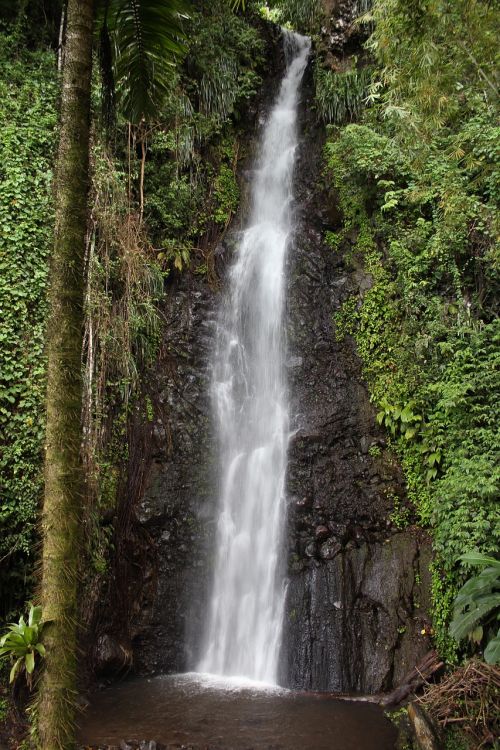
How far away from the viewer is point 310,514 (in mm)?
8234

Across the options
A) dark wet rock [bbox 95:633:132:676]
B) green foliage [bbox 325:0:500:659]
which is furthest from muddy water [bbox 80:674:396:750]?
green foliage [bbox 325:0:500:659]

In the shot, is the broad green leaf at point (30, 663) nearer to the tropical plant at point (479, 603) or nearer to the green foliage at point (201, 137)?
the tropical plant at point (479, 603)

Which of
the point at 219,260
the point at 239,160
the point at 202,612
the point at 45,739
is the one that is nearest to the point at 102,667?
the point at 202,612

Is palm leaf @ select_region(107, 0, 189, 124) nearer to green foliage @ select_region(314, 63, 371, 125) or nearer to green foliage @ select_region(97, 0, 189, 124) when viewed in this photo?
green foliage @ select_region(97, 0, 189, 124)

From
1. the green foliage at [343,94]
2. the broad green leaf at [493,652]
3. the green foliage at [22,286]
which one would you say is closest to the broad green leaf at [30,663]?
the green foliage at [22,286]

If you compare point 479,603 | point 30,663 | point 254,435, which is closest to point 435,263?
point 254,435

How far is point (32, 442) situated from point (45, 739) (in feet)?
17.1

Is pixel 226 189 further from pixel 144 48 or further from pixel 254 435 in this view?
pixel 144 48

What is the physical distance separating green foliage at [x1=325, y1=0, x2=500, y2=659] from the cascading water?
1.43 m

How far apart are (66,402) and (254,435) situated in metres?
6.41

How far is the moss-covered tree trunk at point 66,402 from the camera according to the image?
258 centimetres

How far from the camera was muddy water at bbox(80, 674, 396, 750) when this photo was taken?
5.48m

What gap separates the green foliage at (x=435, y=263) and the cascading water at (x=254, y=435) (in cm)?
143

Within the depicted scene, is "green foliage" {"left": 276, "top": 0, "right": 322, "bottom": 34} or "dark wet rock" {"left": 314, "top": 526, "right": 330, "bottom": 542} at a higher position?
"green foliage" {"left": 276, "top": 0, "right": 322, "bottom": 34}
